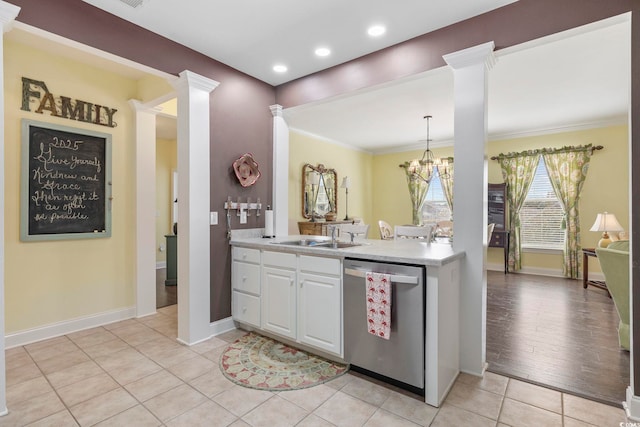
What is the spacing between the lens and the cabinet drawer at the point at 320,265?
2.45 metres

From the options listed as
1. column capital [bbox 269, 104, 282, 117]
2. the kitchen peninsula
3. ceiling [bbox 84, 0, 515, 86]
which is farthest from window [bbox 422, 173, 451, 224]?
ceiling [bbox 84, 0, 515, 86]

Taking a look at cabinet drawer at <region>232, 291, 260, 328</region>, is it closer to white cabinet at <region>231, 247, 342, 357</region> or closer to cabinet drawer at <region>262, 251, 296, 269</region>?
white cabinet at <region>231, 247, 342, 357</region>

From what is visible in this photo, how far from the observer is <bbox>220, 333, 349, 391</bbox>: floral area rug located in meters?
2.27

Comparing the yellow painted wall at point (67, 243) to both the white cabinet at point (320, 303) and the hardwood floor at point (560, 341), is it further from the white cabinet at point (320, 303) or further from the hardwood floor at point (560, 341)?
the hardwood floor at point (560, 341)

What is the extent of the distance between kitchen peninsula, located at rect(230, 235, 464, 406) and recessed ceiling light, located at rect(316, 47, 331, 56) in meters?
1.78

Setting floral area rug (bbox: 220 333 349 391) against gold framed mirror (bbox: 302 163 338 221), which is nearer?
floral area rug (bbox: 220 333 349 391)

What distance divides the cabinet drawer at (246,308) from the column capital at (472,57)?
2587mm

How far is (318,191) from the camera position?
636 cm

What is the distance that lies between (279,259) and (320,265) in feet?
1.51

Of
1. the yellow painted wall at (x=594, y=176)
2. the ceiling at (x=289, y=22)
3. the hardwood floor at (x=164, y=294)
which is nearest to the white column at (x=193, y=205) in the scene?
the ceiling at (x=289, y=22)

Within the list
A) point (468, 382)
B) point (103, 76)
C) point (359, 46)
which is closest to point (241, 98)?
point (359, 46)

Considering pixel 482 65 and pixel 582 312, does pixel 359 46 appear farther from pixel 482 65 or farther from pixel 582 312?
pixel 582 312

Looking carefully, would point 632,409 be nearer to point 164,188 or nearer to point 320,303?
point 320,303

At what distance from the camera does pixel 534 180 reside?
5980 mm
